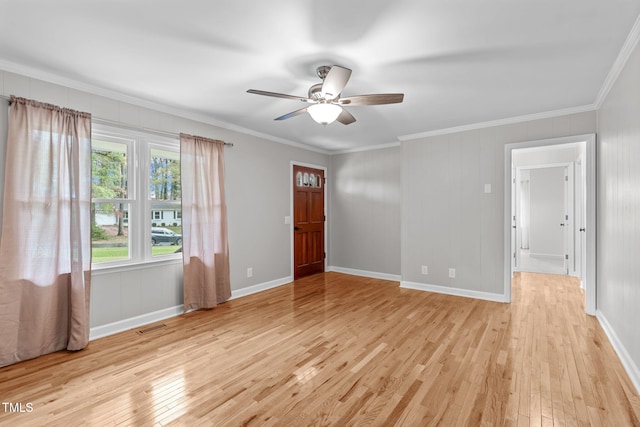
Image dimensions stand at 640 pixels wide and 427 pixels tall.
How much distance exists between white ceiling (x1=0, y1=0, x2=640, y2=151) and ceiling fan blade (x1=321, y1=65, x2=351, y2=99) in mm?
238

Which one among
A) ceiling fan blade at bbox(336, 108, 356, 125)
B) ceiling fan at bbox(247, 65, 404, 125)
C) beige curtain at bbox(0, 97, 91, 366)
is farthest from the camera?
ceiling fan blade at bbox(336, 108, 356, 125)

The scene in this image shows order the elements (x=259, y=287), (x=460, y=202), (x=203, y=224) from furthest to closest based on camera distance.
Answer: (x=259, y=287)
(x=460, y=202)
(x=203, y=224)

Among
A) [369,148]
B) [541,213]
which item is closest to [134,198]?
[369,148]

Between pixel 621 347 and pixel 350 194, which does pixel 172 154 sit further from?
pixel 621 347

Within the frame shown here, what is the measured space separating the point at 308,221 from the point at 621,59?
4501 mm

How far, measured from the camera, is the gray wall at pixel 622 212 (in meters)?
2.21

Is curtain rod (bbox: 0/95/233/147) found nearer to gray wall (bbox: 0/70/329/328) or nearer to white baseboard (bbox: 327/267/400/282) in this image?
gray wall (bbox: 0/70/329/328)

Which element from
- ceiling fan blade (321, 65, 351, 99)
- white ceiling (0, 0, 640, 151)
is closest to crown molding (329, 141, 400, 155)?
white ceiling (0, 0, 640, 151)

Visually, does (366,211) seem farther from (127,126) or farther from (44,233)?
(44,233)

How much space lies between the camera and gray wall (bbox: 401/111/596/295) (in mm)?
4141

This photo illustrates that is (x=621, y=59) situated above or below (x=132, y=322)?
above

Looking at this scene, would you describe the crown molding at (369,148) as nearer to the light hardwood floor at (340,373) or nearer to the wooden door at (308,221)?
the wooden door at (308,221)

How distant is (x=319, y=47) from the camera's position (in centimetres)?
226

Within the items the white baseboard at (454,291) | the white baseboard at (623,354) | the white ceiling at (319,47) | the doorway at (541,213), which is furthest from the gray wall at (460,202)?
the doorway at (541,213)
